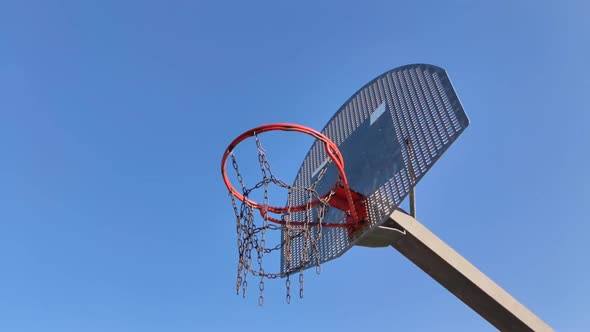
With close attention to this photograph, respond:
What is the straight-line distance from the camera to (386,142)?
5.54 meters

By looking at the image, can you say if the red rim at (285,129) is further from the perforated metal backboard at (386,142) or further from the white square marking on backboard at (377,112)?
the white square marking on backboard at (377,112)

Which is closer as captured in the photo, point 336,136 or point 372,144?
point 372,144

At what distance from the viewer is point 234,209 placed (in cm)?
525

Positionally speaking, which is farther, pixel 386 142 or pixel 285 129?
pixel 386 142

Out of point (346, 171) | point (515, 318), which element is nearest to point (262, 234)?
point (346, 171)

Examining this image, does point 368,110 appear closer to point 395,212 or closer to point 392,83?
point 392,83

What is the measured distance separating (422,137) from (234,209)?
1845mm

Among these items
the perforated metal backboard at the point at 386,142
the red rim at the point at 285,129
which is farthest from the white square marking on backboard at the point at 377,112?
the red rim at the point at 285,129

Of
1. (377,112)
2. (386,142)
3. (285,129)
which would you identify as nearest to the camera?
(285,129)

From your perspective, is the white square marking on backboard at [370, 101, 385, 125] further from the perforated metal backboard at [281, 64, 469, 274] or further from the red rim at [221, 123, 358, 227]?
the red rim at [221, 123, 358, 227]

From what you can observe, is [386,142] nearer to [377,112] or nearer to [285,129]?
[377,112]

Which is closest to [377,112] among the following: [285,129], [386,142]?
[386,142]

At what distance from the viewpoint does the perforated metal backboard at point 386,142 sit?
4.86 meters

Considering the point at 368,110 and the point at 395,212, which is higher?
the point at 368,110
